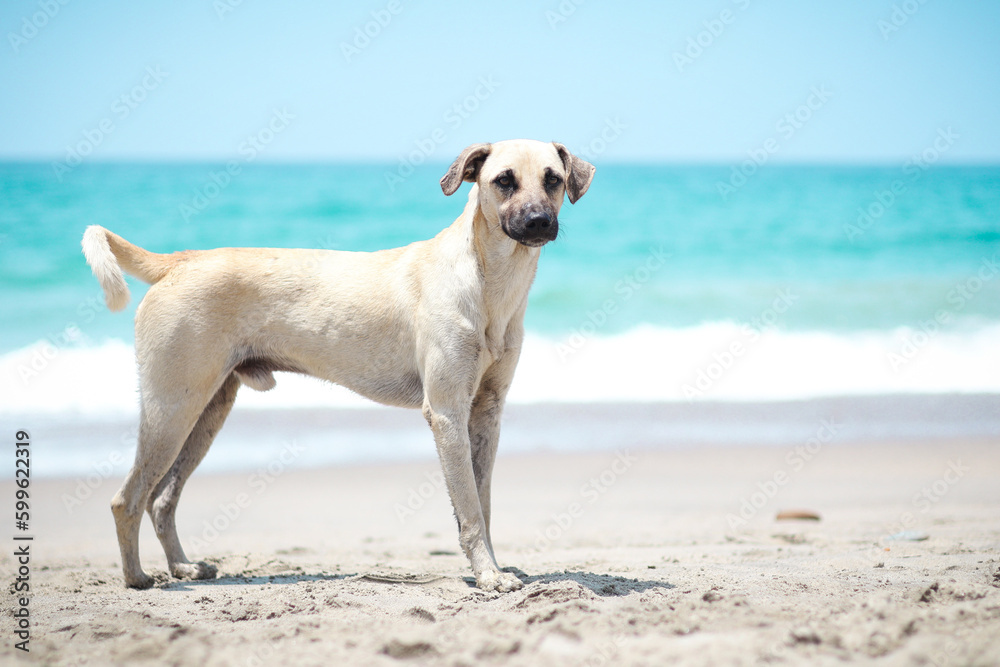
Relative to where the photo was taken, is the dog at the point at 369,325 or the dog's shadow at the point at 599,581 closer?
the dog's shadow at the point at 599,581

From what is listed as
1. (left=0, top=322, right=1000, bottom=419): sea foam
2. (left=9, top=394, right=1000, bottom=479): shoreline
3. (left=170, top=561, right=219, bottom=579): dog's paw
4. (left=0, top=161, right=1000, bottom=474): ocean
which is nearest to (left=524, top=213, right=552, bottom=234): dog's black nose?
(left=0, top=161, right=1000, bottom=474): ocean

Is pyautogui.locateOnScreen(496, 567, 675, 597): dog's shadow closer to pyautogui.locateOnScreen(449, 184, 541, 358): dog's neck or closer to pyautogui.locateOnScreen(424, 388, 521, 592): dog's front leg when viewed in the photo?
pyautogui.locateOnScreen(424, 388, 521, 592): dog's front leg

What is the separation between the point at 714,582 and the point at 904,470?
4.19 m

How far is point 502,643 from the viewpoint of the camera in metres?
2.82

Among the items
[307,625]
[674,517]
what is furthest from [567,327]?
[307,625]

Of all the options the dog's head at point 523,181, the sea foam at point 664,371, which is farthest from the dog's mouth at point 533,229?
the sea foam at point 664,371

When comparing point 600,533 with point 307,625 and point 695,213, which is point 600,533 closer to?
point 307,625

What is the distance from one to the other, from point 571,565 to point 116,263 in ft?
10.2

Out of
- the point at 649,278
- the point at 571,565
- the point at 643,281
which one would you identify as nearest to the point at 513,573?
the point at 571,565

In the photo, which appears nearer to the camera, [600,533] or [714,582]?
[714,582]

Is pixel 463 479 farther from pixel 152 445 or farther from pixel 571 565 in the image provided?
pixel 152 445

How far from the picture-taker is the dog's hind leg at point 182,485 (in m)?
4.76

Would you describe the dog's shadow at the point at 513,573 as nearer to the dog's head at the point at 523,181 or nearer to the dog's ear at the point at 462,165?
the dog's head at the point at 523,181

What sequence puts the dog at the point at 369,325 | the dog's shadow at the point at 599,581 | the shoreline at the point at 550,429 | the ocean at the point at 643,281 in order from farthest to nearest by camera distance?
1. the ocean at the point at 643,281
2. the shoreline at the point at 550,429
3. the dog at the point at 369,325
4. the dog's shadow at the point at 599,581
